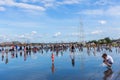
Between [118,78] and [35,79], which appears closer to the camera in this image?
[118,78]

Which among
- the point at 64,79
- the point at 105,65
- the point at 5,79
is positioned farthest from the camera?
the point at 105,65

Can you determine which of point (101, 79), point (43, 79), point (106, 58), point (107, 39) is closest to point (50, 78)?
point (43, 79)

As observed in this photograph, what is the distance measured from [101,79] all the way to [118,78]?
1.03 meters

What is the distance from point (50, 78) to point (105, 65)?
23.4ft

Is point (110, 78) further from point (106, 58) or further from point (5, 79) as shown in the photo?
point (5, 79)

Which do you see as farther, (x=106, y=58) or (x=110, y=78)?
(x=106, y=58)

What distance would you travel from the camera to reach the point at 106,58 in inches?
931

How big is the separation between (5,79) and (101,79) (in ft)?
22.7

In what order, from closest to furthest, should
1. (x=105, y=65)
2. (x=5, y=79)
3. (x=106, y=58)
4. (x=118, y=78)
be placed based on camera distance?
(x=118, y=78) → (x=5, y=79) → (x=106, y=58) → (x=105, y=65)

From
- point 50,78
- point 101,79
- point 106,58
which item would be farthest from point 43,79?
point 106,58

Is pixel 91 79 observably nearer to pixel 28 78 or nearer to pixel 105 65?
pixel 28 78

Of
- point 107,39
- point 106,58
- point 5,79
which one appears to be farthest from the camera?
point 107,39

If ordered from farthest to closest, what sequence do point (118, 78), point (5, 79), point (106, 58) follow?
1. point (106, 58)
2. point (5, 79)
3. point (118, 78)

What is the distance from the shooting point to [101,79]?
59.2 feet
